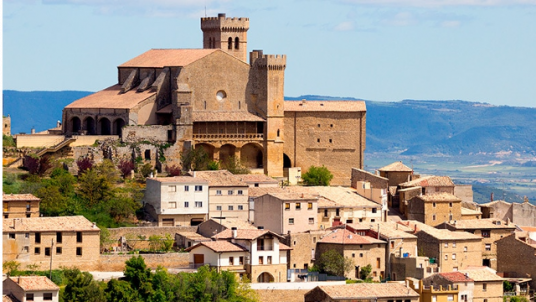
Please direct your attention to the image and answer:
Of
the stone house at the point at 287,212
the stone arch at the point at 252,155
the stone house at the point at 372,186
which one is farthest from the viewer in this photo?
the stone arch at the point at 252,155

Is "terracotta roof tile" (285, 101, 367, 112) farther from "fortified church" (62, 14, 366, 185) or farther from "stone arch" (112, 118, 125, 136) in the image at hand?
"stone arch" (112, 118, 125, 136)

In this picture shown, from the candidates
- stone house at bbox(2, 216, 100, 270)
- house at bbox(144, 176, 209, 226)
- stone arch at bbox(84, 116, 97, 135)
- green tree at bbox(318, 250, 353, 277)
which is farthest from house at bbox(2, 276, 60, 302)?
stone arch at bbox(84, 116, 97, 135)

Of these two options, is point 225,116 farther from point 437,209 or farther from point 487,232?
point 487,232

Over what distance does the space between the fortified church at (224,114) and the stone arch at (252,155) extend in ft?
0.18

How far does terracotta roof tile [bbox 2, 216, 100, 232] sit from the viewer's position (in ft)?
217

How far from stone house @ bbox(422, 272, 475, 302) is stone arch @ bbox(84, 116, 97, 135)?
24642mm

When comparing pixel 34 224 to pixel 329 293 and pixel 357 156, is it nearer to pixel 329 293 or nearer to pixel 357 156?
pixel 329 293

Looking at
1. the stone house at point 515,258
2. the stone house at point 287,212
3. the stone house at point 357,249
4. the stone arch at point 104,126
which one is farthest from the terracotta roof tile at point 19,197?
the stone house at point 515,258

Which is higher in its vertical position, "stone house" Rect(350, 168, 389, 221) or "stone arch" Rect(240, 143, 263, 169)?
"stone arch" Rect(240, 143, 263, 169)

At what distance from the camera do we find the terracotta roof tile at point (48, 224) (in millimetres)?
66188

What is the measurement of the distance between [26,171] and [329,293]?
22.1 metres

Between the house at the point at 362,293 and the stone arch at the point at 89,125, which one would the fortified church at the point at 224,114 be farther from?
the house at the point at 362,293

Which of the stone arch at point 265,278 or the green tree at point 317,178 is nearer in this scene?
the stone arch at point 265,278

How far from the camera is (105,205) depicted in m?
75.8
